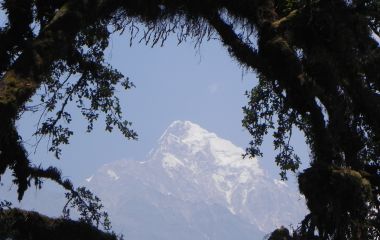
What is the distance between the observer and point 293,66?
383 inches

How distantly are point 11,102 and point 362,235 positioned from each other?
17.5 ft

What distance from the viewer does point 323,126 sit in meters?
9.38

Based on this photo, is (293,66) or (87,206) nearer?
(293,66)

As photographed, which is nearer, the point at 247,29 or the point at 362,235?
the point at 362,235

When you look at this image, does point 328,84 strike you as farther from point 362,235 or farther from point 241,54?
point 362,235

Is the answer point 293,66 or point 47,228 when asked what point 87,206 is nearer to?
point 47,228

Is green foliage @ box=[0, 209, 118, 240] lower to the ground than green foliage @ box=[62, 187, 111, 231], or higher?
lower

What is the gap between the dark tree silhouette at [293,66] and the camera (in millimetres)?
8422

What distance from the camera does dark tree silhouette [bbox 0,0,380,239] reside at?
8.42 meters

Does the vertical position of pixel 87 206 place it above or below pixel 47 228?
above

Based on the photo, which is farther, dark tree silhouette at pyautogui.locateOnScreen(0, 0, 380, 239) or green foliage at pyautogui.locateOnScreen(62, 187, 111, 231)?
green foliage at pyautogui.locateOnScreen(62, 187, 111, 231)

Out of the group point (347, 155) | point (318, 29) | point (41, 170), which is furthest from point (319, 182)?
point (41, 170)

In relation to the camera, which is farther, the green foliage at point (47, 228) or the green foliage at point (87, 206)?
the green foliage at point (87, 206)

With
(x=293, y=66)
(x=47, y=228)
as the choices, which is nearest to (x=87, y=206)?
(x=47, y=228)
